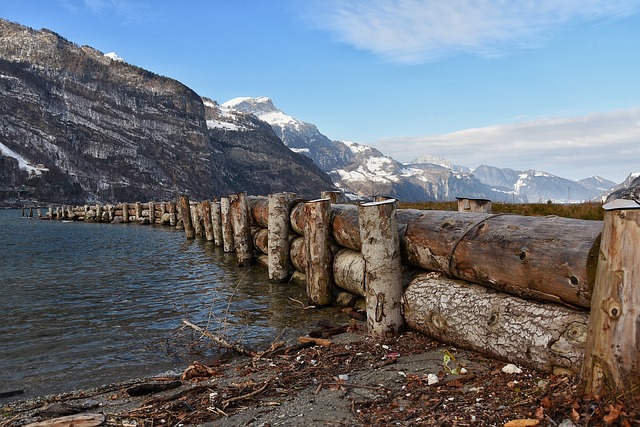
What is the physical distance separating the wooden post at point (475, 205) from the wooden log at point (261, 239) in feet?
24.9

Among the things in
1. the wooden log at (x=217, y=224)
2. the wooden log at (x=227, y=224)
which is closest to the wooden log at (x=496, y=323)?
the wooden log at (x=227, y=224)

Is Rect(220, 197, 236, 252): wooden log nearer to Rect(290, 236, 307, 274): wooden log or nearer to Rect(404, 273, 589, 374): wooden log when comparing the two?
Rect(290, 236, 307, 274): wooden log

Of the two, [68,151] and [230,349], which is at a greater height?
[68,151]

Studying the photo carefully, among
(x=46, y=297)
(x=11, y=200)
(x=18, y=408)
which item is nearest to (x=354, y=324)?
(x=18, y=408)

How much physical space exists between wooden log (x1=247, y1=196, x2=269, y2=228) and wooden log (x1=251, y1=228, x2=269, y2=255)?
24cm

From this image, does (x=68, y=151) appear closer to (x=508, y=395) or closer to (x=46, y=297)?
(x=46, y=297)

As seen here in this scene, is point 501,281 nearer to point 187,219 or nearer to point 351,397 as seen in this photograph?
point 351,397

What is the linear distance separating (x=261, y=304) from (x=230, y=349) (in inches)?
128

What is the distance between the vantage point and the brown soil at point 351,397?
3.66 m

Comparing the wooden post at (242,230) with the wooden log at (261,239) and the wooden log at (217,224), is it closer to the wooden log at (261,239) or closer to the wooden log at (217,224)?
the wooden log at (261,239)

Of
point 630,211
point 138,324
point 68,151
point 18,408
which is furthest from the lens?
point 68,151

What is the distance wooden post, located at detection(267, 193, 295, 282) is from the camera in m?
12.2

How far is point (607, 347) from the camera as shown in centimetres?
355

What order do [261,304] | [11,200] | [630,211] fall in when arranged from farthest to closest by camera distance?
1. [11,200]
2. [261,304]
3. [630,211]
